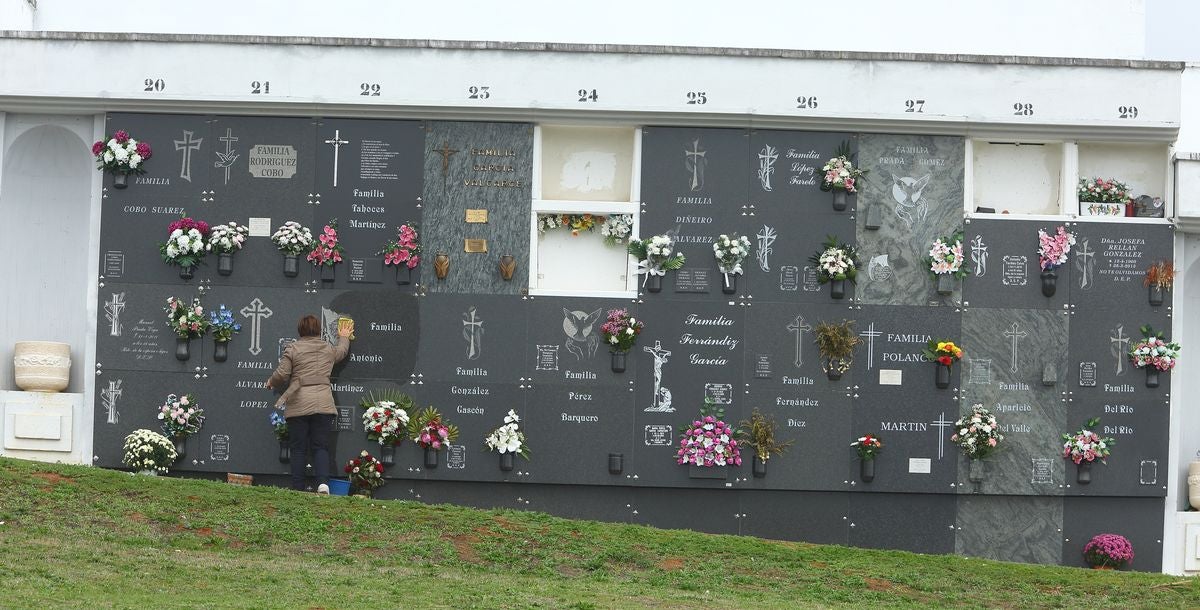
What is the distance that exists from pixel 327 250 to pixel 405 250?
789 mm

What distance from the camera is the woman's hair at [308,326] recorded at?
44.7ft

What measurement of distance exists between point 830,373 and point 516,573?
457cm

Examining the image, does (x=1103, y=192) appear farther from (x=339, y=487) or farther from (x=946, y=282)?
(x=339, y=487)

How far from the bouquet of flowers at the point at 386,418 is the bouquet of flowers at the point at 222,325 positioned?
1502mm

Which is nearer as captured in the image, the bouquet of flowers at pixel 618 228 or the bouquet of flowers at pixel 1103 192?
the bouquet of flowers at pixel 618 228

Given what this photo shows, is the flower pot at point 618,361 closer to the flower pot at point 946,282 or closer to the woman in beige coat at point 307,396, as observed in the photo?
the woman in beige coat at point 307,396

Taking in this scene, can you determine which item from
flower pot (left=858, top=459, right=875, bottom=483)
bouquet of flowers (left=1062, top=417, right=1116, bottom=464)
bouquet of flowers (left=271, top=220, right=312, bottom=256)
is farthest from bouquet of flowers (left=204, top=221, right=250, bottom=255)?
bouquet of flowers (left=1062, top=417, right=1116, bottom=464)

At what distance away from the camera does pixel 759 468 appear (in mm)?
14086

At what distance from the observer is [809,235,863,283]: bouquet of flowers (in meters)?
A: 14.1

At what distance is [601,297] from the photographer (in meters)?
14.3

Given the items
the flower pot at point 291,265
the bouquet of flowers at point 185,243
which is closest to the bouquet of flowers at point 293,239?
the flower pot at point 291,265

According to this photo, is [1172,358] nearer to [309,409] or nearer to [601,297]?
[601,297]

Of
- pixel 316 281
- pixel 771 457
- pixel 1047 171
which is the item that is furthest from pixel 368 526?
pixel 1047 171

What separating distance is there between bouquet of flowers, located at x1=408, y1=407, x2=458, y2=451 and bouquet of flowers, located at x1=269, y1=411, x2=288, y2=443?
1.25 m
